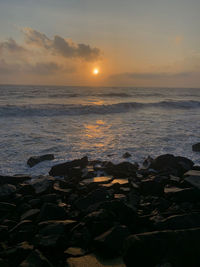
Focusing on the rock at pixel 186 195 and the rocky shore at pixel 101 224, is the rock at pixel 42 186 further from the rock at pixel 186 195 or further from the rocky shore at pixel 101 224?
the rock at pixel 186 195

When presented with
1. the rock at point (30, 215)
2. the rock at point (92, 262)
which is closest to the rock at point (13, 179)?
the rock at point (30, 215)

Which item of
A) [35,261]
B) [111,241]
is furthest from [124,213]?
[35,261]

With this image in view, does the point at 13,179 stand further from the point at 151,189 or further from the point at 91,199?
the point at 151,189

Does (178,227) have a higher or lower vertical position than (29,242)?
higher

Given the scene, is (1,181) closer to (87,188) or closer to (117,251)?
(87,188)

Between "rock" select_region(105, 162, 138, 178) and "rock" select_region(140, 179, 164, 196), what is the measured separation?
3.57ft

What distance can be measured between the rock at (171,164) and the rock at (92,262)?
376cm

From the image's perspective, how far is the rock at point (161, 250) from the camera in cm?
241

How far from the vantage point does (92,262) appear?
104 inches

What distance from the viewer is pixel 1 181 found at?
16.8 ft

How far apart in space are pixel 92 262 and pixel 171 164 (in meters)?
4.33

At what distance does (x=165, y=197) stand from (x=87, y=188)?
5.46ft

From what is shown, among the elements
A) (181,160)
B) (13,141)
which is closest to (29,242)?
(181,160)

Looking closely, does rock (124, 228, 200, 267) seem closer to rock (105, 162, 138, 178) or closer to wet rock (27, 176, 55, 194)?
wet rock (27, 176, 55, 194)
